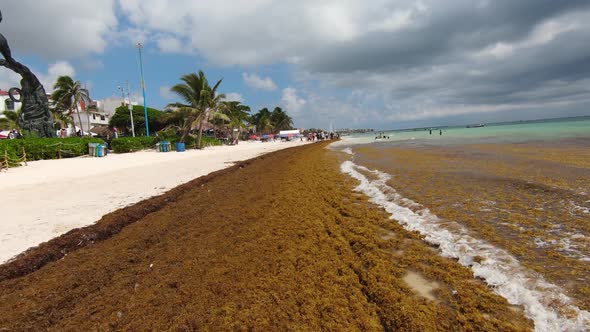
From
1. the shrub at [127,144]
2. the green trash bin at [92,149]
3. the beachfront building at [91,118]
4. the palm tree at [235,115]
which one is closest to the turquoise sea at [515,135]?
the palm tree at [235,115]

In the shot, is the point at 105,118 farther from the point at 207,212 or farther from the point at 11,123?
the point at 207,212

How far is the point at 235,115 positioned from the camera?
53.6 meters

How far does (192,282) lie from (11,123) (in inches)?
2363

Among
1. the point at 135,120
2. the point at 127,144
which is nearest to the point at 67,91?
the point at 135,120

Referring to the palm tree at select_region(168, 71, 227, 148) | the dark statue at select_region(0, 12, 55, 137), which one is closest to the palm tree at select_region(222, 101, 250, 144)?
the palm tree at select_region(168, 71, 227, 148)

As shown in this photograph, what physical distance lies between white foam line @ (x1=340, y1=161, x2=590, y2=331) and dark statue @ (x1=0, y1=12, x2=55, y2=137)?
29.0 m

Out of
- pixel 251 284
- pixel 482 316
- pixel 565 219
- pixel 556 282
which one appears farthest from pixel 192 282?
pixel 565 219

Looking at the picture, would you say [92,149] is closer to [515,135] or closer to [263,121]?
[515,135]

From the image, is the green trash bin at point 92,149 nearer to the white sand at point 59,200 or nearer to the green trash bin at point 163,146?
the green trash bin at point 163,146

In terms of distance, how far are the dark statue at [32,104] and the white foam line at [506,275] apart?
2900cm

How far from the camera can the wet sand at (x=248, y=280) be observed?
2.48m

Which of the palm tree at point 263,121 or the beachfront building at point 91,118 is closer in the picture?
the beachfront building at point 91,118

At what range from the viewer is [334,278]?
315cm

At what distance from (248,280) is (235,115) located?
2072 inches
